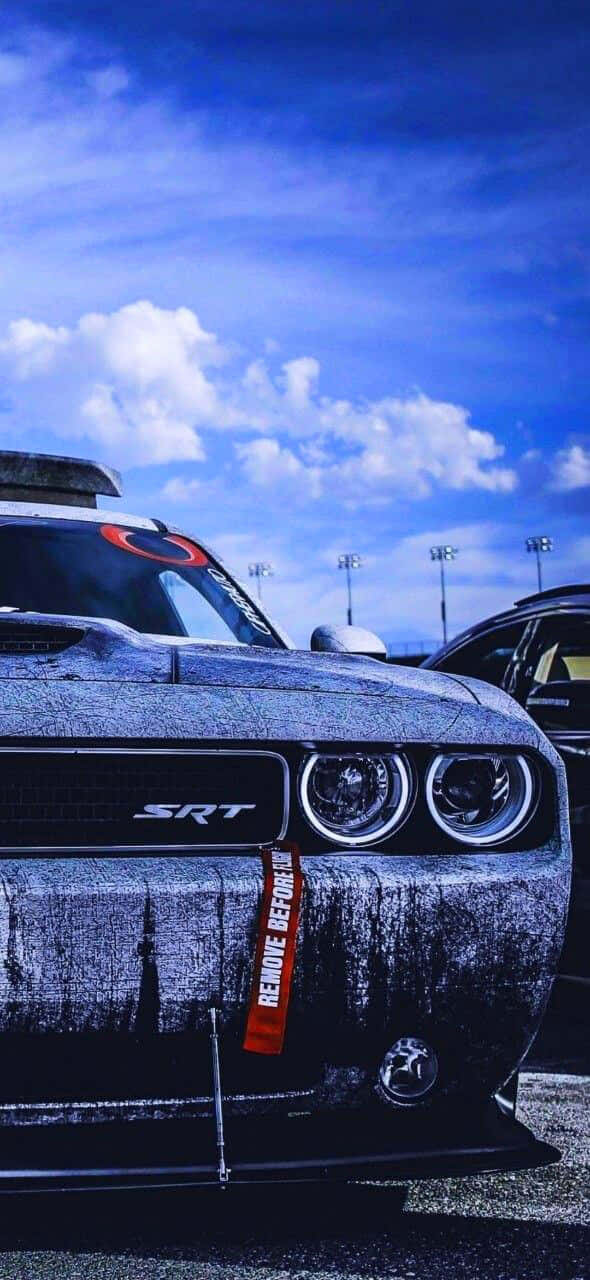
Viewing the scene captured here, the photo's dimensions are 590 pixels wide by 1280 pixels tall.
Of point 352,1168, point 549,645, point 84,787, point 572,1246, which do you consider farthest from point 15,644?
point 549,645

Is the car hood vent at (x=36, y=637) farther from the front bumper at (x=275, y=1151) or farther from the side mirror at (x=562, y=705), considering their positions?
the side mirror at (x=562, y=705)

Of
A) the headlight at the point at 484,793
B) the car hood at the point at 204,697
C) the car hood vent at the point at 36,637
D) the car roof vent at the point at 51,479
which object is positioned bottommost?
the headlight at the point at 484,793

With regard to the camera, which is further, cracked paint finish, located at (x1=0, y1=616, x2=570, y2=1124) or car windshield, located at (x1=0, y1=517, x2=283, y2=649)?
car windshield, located at (x1=0, y1=517, x2=283, y2=649)

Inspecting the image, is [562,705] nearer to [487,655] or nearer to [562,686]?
[562,686]

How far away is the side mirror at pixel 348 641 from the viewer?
367 centimetres

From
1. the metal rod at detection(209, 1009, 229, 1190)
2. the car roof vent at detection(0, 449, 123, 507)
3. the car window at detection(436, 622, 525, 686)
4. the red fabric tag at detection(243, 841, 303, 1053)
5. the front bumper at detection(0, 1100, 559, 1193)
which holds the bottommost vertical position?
the front bumper at detection(0, 1100, 559, 1193)

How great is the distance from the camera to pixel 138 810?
2215mm

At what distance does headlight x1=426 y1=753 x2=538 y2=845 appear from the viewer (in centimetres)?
238

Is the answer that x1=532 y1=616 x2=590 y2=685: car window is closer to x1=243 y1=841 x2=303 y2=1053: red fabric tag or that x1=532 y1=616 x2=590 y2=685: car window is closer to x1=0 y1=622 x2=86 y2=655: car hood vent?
x1=0 y1=622 x2=86 y2=655: car hood vent

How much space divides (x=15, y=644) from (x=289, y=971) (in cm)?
74

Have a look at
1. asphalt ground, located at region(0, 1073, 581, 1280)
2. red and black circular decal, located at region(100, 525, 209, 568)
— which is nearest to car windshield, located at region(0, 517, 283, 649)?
red and black circular decal, located at region(100, 525, 209, 568)

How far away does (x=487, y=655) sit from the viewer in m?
5.25

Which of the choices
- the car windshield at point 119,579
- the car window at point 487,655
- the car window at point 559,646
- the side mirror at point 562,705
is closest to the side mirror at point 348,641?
the car windshield at point 119,579

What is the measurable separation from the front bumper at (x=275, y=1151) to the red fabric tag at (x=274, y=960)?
0.16 meters
